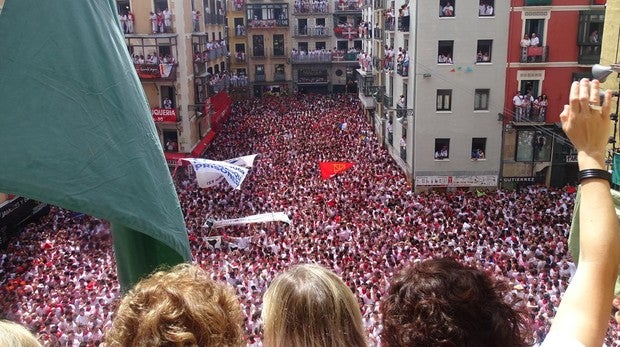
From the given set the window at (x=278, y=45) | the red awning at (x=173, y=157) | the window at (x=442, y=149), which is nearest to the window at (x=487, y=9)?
the window at (x=442, y=149)

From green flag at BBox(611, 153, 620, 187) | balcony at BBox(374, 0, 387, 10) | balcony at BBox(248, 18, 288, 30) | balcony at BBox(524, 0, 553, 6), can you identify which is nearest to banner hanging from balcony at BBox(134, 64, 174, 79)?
balcony at BBox(374, 0, 387, 10)

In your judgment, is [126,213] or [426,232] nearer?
[126,213]

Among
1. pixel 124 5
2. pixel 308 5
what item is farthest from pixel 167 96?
pixel 308 5

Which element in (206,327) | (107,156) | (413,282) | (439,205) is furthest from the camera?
(439,205)

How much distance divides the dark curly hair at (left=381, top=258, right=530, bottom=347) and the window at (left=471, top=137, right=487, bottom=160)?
2629 cm

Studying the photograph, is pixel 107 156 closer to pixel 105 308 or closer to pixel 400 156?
pixel 105 308

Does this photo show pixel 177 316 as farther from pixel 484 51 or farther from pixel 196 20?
pixel 196 20

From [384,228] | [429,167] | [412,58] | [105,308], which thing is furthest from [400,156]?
→ [105,308]

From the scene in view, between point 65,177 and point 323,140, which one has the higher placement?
point 65,177

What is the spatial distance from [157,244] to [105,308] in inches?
474

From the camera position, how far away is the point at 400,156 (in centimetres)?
3102

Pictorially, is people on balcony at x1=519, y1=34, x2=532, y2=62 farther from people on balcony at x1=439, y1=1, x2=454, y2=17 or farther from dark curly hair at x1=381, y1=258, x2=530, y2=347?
dark curly hair at x1=381, y1=258, x2=530, y2=347

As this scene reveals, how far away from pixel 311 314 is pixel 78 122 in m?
1.39

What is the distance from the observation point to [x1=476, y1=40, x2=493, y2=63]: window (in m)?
26.5
